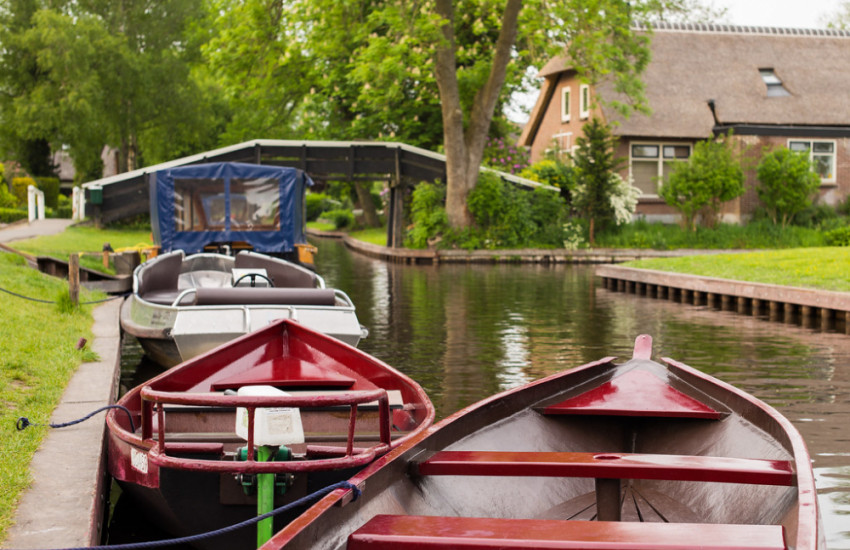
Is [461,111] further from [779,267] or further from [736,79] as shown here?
[779,267]

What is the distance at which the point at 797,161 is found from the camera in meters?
33.2

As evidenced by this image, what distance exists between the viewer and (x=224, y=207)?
19.8 meters

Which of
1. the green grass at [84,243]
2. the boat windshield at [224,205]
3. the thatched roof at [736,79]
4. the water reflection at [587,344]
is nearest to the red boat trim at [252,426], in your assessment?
the water reflection at [587,344]

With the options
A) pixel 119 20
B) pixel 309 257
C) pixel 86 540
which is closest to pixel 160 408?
pixel 86 540

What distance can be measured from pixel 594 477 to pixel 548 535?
100cm

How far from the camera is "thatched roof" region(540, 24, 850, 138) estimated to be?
36438 millimetres

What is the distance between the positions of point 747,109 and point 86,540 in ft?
116

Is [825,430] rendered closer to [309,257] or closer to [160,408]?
[160,408]

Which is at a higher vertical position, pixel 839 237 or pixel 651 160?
pixel 651 160

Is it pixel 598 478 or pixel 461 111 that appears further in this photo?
pixel 461 111

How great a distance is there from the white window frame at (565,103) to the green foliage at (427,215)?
9.03 m

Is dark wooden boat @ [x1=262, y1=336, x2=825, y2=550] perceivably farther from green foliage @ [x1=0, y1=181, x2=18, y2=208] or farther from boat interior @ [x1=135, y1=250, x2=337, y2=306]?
green foliage @ [x1=0, y1=181, x2=18, y2=208]

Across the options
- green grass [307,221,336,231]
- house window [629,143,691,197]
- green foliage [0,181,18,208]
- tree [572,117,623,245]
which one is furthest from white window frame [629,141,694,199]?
green grass [307,221,336,231]

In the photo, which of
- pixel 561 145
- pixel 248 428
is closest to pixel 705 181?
pixel 561 145
